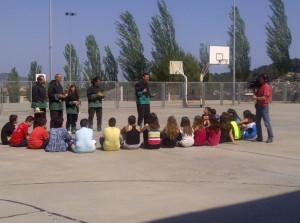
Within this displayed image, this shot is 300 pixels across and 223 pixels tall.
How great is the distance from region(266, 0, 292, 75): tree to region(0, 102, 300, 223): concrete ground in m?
50.1

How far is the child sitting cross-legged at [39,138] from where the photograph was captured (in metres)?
11.8

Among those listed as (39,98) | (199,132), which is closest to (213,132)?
(199,132)

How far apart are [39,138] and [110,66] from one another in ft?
185

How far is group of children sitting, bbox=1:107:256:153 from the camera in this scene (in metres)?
11.5

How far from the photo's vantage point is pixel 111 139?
1164cm

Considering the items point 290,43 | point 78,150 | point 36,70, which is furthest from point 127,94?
point 36,70

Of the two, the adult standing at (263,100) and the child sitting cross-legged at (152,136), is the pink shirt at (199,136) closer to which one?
the child sitting cross-legged at (152,136)

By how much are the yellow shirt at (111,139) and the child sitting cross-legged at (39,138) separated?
1.39 m

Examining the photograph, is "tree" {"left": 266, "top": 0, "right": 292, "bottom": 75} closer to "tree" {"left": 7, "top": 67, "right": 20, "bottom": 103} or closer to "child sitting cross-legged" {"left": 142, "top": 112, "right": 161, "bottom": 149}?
"tree" {"left": 7, "top": 67, "right": 20, "bottom": 103}

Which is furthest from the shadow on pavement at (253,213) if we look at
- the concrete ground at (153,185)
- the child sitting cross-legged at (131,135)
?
the child sitting cross-legged at (131,135)

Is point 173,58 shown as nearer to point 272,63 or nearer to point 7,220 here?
point 272,63

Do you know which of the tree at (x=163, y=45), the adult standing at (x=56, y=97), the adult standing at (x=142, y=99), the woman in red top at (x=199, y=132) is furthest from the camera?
the tree at (x=163, y=45)

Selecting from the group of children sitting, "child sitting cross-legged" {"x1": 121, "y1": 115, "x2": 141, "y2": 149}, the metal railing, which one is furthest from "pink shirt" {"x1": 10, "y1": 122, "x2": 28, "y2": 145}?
the metal railing

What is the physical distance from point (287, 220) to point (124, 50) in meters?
57.5
